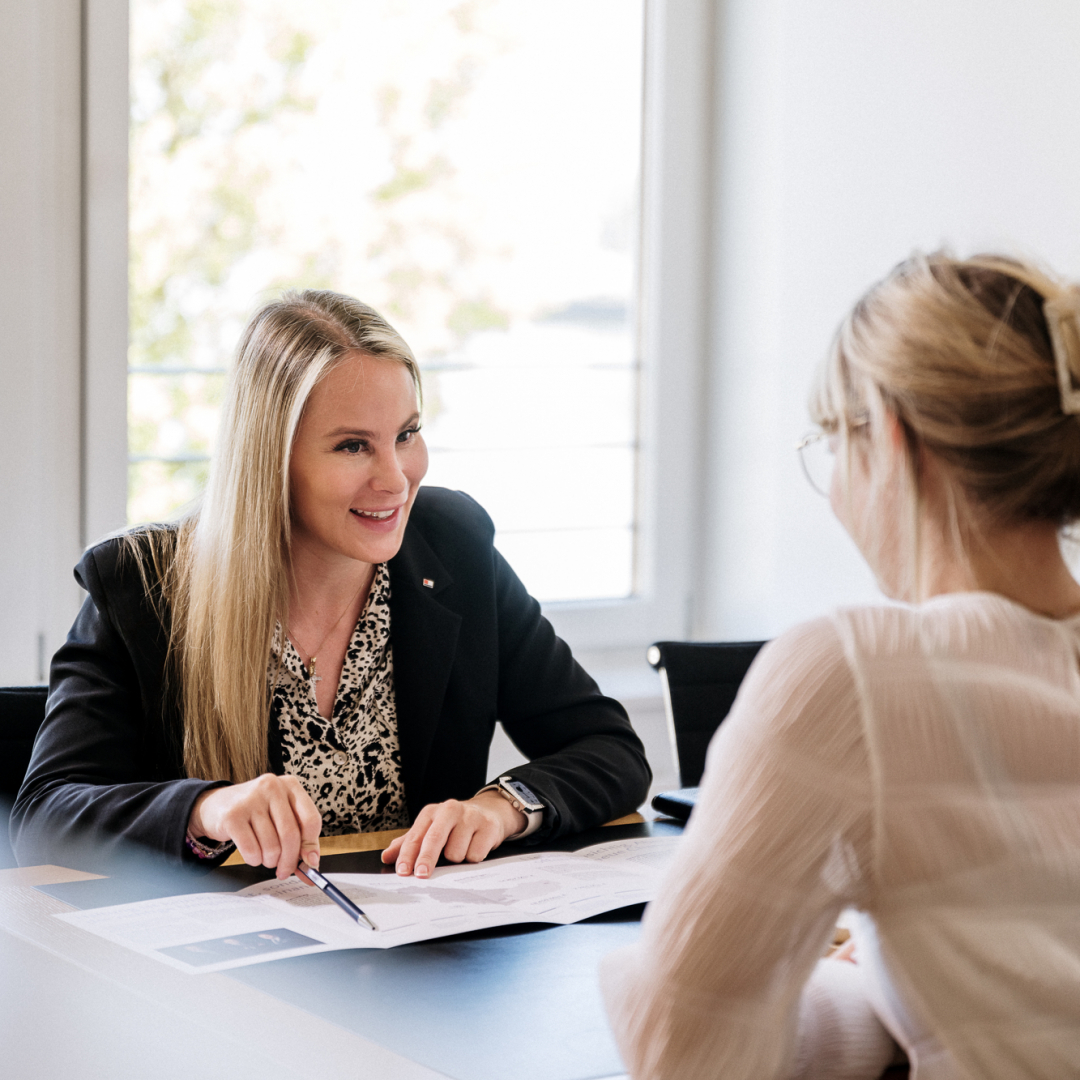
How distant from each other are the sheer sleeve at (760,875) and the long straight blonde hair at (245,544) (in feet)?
3.30

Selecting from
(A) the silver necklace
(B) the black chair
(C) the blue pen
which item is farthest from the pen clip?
(B) the black chair

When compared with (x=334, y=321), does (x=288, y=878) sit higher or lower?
lower

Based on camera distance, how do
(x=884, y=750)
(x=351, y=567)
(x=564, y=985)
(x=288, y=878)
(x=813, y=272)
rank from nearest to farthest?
(x=884, y=750)
(x=564, y=985)
(x=288, y=878)
(x=351, y=567)
(x=813, y=272)

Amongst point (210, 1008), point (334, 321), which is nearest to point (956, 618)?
point (210, 1008)

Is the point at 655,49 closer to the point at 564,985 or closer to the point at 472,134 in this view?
the point at 472,134

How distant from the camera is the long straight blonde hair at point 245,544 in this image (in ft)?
5.63

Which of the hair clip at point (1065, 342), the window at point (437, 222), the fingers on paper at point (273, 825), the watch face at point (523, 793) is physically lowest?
the watch face at point (523, 793)

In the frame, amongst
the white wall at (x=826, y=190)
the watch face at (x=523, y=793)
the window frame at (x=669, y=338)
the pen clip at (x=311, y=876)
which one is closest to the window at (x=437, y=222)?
the window frame at (x=669, y=338)

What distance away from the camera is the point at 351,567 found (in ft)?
6.34

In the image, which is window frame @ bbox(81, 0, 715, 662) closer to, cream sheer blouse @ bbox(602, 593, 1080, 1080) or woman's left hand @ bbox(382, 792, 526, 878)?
woman's left hand @ bbox(382, 792, 526, 878)

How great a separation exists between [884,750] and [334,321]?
1.23 meters

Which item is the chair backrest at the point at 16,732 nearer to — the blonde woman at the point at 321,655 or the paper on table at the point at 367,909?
the blonde woman at the point at 321,655

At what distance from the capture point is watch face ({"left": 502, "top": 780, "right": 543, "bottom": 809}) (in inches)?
63.5

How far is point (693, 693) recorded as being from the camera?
2.11m
